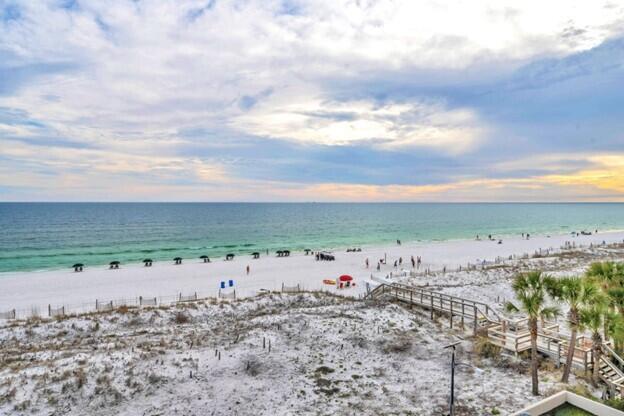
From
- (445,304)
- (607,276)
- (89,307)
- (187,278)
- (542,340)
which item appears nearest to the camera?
(607,276)

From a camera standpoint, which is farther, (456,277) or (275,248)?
(275,248)

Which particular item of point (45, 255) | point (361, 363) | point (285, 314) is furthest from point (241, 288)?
point (45, 255)

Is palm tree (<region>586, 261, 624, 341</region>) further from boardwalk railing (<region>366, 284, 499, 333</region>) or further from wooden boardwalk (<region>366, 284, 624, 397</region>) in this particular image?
boardwalk railing (<region>366, 284, 499, 333</region>)

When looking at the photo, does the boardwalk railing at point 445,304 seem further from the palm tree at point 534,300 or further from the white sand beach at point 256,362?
the palm tree at point 534,300

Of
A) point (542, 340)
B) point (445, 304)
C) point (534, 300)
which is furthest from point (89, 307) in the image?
point (542, 340)

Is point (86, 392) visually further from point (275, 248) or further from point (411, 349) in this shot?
point (275, 248)

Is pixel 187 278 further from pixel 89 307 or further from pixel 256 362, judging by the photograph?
pixel 256 362

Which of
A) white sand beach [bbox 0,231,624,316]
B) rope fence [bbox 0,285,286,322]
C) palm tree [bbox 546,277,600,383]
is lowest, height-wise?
white sand beach [bbox 0,231,624,316]

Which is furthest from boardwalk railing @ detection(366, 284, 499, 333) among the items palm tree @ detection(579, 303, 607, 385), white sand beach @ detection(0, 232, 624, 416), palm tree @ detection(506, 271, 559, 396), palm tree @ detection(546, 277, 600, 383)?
palm tree @ detection(579, 303, 607, 385)
